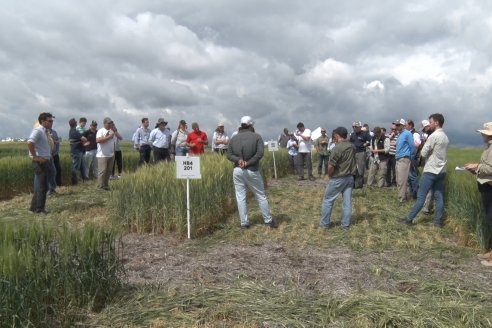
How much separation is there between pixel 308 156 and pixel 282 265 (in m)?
9.63

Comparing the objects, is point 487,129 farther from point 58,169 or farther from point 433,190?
point 58,169

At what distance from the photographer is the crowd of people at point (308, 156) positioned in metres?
7.19

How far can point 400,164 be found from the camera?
31.3ft

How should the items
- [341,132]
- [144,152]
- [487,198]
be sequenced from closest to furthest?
[487,198] < [341,132] < [144,152]

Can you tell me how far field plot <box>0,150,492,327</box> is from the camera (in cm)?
365

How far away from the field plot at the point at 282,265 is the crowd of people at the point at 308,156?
459 mm

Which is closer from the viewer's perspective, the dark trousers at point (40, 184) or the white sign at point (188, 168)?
the white sign at point (188, 168)

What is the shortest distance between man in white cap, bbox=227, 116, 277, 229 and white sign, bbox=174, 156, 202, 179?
2.01 ft

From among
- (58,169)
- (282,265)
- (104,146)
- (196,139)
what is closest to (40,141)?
(104,146)

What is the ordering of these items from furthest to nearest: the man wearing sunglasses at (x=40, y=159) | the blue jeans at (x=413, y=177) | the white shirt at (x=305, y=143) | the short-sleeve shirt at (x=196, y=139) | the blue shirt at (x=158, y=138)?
the white shirt at (x=305, y=143) → the blue shirt at (x=158, y=138) → the short-sleeve shirt at (x=196, y=139) → the blue jeans at (x=413, y=177) → the man wearing sunglasses at (x=40, y=159)

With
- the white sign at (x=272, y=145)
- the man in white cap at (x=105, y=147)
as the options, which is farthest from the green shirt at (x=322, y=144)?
the man in white cap at (x=105, y=147)

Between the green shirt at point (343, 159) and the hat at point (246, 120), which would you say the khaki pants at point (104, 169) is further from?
the green shirt at point (343, 159)

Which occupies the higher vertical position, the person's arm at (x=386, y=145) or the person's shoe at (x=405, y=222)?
the person's arm at (x=386, y=145)

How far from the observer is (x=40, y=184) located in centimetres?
836
